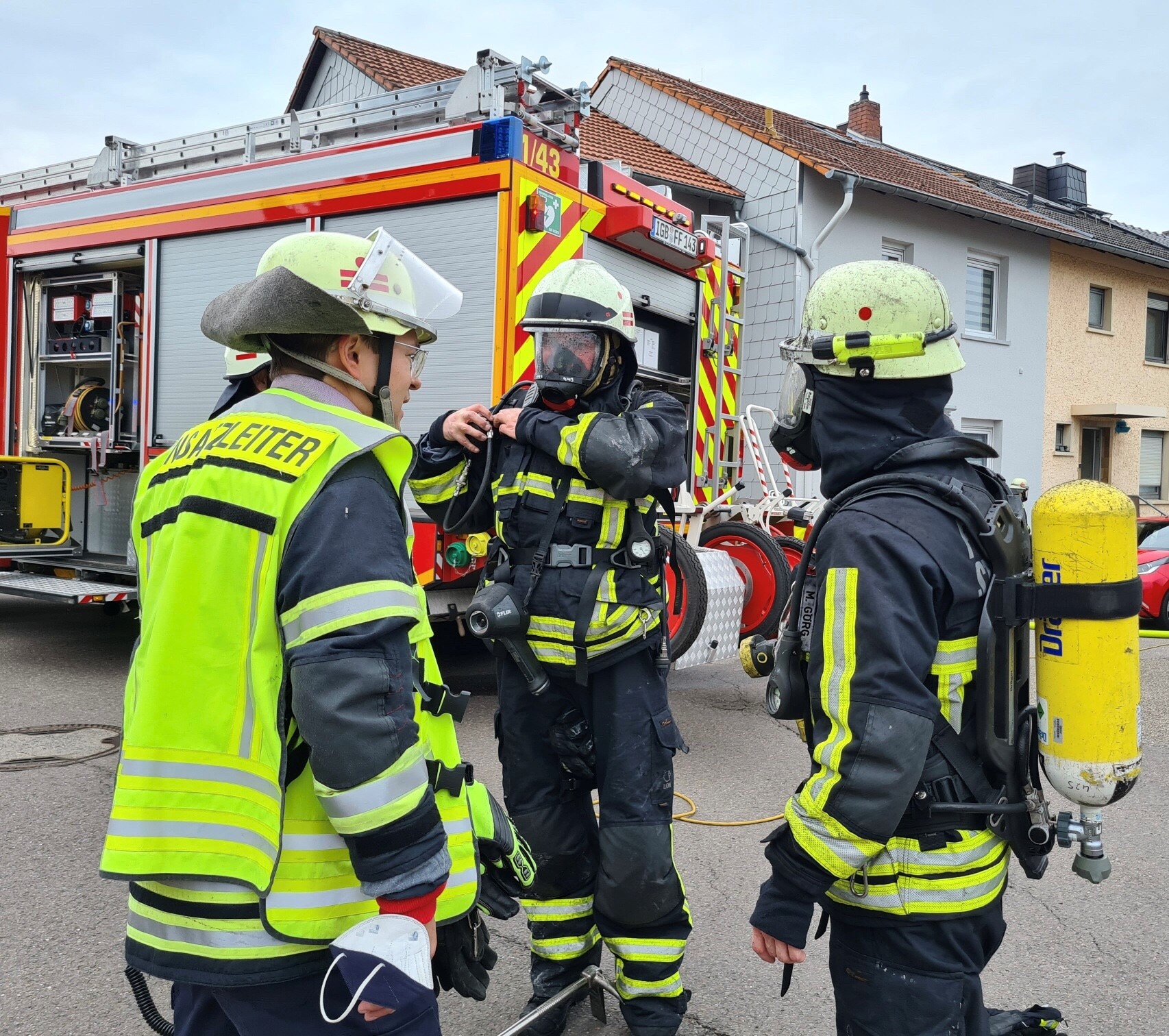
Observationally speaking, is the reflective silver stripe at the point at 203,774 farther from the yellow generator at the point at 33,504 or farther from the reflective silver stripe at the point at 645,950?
the yellow generator at the point at 33,504

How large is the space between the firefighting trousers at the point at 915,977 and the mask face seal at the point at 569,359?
5.35 ft

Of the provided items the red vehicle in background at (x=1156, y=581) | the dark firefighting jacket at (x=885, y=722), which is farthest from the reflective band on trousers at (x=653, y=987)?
the red vehicle in background at (x=1156, y=581)

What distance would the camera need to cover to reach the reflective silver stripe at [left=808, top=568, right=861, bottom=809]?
161 cm

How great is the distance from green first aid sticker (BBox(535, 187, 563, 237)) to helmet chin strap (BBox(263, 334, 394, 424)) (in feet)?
11.5

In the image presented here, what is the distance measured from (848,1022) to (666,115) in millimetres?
16793

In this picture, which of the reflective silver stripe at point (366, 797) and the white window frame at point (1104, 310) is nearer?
the reflective silver stripe at point (366, 797)

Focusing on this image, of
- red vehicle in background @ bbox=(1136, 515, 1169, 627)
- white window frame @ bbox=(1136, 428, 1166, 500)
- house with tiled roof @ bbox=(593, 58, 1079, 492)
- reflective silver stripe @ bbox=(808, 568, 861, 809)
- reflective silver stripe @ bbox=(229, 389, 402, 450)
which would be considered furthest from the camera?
white window frame @ bbox=(1136, 428, 1166, 500)

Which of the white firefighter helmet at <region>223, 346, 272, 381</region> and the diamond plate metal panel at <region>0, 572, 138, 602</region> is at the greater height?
the white firefighter helmet at <region>223, 346, 272, 381</region>

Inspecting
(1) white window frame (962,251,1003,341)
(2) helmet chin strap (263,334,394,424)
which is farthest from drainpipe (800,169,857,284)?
(2) helmet chin strap (263,334,394,424)

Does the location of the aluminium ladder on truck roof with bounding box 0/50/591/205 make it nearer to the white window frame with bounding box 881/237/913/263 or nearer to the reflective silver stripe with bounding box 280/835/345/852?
the reflective silver stripe with bounding box 280/835/345/852

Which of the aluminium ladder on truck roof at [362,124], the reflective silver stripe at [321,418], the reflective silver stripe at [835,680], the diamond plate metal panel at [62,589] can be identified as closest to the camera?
the reflective silver stripe at [321,418]

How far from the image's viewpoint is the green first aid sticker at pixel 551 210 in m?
5.00

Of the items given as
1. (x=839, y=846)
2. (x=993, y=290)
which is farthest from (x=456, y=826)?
(x=993, y=290)

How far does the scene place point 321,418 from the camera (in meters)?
1.52
